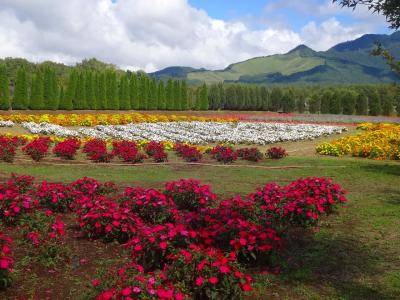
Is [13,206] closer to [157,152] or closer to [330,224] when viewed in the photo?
[330,224]

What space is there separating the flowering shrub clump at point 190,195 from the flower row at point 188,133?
A: 47.6 feet

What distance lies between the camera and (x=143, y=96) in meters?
44.7

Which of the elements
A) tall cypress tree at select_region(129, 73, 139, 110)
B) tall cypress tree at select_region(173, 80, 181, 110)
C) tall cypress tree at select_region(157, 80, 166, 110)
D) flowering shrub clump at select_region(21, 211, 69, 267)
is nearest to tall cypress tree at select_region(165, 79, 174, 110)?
tall cypress tree at select_region(173, 80, 181, 110)

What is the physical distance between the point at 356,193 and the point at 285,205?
3.53m

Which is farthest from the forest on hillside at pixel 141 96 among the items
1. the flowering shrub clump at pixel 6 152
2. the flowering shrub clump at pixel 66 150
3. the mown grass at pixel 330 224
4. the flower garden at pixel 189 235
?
the flowering shrub clump at pixel 6 152

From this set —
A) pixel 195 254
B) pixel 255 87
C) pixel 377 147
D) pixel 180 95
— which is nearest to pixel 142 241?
pixel 195 254

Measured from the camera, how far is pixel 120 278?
418 centimetres

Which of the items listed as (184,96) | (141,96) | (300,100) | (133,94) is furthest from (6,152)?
(300,100)

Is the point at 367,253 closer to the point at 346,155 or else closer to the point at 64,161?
the point at 64,161

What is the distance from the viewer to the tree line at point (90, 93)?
35562 mm

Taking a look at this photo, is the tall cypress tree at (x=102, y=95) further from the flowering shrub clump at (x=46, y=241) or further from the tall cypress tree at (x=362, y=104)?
the flowering shrub clump at (x=46, y=241)

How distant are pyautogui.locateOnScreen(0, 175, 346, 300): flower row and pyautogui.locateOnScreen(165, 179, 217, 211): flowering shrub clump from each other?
0.02 m

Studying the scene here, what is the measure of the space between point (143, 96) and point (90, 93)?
662 cm

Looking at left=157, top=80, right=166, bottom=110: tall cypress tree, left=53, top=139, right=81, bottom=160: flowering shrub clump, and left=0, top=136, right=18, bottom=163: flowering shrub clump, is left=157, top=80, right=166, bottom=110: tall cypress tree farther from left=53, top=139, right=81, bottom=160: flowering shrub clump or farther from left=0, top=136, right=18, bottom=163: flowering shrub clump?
left=0, top=136, right=18, bottom=163: flowering shrub clump
